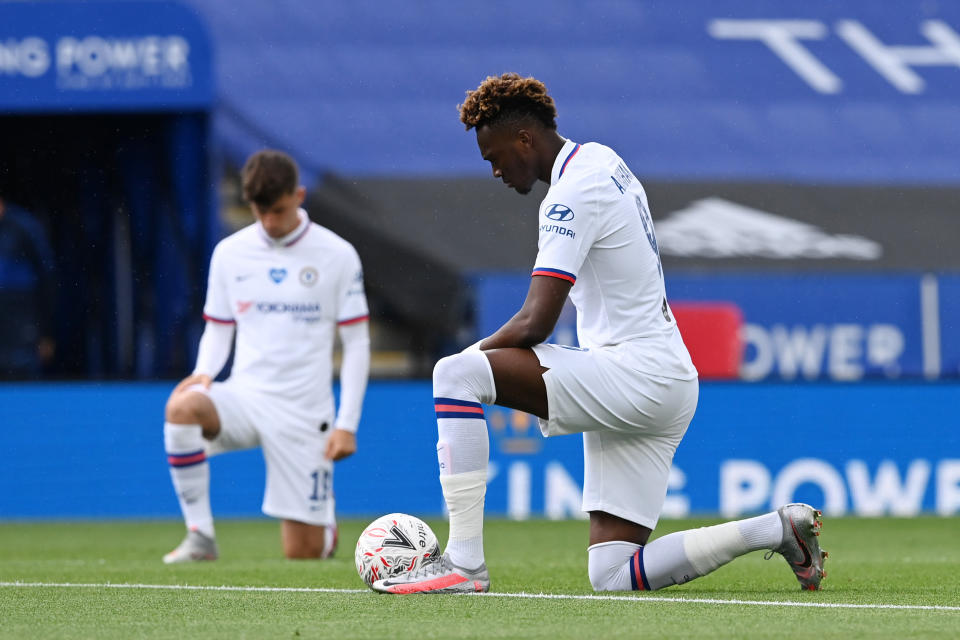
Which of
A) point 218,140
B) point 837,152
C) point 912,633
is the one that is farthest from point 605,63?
point 912,633

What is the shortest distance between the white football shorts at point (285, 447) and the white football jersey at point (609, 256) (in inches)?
95.4

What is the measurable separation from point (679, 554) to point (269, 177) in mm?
2777

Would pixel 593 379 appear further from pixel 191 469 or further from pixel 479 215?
pixel 479 215

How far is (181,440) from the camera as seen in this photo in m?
6.60

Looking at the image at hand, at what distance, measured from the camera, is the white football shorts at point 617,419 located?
4.50 metres

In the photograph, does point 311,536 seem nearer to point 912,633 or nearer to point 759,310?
point 912,633

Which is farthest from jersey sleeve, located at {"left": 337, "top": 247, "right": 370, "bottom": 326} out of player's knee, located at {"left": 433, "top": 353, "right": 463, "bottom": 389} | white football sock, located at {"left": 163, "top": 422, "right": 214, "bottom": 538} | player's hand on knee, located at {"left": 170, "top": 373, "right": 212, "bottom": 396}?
player's knee, located at {"left": 433, "top": 353, "right": 463, "bottom": 389}

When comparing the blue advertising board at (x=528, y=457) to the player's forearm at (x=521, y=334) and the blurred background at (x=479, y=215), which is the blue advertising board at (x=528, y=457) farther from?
the player's forearm at (x=521, y=334)

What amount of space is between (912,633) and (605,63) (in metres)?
12.5

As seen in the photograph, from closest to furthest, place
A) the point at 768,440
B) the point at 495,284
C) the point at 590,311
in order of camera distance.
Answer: the point at 590,311
the point at 768,440
the point at 495,284

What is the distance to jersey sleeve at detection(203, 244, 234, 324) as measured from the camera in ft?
22.9

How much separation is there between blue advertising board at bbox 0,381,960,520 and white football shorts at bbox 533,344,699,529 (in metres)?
5.18

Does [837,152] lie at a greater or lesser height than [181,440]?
greater

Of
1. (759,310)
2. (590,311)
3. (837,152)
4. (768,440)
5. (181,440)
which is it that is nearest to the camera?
(590,311)
